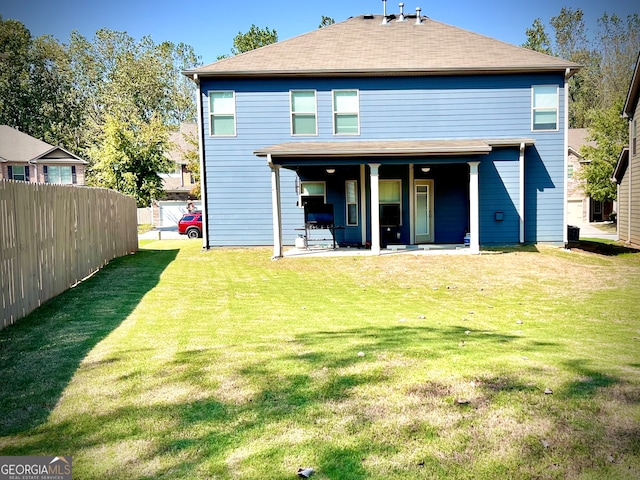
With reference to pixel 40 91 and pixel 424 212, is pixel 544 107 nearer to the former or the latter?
pixel 424 212

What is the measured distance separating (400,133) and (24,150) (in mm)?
33366

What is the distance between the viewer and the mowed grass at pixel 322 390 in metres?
3.10

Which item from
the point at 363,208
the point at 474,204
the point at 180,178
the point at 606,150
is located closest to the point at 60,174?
the point at 180,178

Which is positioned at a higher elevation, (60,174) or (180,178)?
(60,174)

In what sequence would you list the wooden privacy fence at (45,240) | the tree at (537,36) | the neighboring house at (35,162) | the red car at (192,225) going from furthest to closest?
the tree at (537,36) → the neighboring house at (35,162) → the red car at (192,225) → the wooden privacy fence at (45,240)

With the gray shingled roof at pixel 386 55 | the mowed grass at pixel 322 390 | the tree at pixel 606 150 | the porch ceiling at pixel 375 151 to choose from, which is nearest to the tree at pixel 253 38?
the gray shingled roof at pixel 386 55

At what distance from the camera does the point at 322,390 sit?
4.07 metres

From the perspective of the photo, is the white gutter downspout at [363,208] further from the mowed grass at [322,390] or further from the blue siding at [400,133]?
the mowed grass at [322,390]

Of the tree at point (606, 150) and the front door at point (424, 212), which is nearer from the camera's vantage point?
the front door at point (424, 212)

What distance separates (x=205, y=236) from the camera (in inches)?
708

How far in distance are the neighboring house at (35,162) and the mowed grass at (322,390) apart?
3574 centimetres

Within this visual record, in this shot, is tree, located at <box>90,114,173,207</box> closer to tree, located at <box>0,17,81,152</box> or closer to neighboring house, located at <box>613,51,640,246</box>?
neighboring house, located at <box>613,51,640,246</box>

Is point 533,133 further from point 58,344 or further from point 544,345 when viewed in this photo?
point 58,344

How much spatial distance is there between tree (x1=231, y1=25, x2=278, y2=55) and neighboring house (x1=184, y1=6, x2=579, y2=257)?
20947mm
